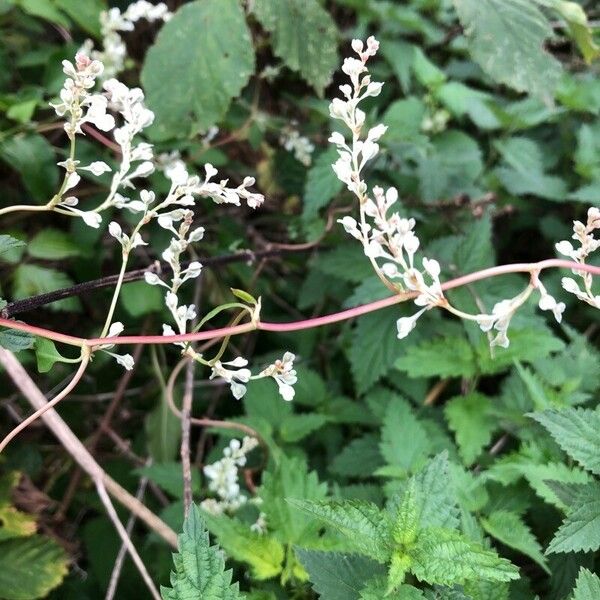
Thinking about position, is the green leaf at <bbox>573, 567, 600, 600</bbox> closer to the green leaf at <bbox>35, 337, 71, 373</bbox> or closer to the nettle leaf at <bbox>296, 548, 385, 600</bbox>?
the nettle leaf at <bbox>296, 548, 385, 600</bbox>

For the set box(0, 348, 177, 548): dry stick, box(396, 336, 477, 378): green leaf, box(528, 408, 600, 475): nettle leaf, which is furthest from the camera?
box(396, 336, 477, 378): green leaf

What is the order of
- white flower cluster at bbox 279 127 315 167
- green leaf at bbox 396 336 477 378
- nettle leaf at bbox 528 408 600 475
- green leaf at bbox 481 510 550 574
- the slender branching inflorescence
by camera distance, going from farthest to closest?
white flower cluster at bbox 279 127 315 167
green leaf at bbox 396 336 477 378
green leaf at bbox 481 510 550 574
nettle leaf at bbox 528 408 600 475
the slender branching inflorescence

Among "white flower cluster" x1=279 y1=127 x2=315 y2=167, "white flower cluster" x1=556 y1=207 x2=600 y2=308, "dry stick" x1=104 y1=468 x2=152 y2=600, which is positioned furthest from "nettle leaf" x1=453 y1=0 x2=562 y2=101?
"dry stick" x1=104 y1=468 x2=152 y2=600

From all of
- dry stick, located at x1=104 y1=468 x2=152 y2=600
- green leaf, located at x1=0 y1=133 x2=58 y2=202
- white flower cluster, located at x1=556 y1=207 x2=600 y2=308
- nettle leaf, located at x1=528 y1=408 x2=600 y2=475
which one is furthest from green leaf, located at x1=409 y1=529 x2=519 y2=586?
green leaf, located at x1=0 y1=133 x2=58 y2=202

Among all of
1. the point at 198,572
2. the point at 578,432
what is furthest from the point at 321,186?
the point at 198,572

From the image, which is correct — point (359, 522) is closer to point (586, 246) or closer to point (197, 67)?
point (586, 246)

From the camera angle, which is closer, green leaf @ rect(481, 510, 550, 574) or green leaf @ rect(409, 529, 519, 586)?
green leaf @ rect(409, 529, 519, 586)

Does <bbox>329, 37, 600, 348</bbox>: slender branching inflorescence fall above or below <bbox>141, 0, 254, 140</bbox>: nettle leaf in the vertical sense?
above

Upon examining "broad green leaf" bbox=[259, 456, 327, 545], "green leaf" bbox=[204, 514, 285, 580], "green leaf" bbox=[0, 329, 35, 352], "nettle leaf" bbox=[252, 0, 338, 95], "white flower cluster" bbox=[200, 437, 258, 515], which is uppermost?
"nettle leaf" bbox=[252, 0, 338, 95]

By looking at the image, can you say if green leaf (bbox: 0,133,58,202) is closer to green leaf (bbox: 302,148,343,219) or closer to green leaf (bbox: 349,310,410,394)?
green leaf (bbox: 302,148,343,219)
